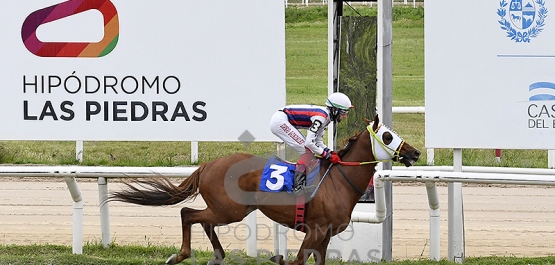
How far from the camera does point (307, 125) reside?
Result: 7184 mm

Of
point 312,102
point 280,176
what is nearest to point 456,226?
point 280,176

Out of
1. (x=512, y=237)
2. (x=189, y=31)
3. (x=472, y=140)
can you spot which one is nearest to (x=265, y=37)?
(x=189, y=31)

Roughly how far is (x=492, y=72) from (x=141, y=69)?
2.72 m

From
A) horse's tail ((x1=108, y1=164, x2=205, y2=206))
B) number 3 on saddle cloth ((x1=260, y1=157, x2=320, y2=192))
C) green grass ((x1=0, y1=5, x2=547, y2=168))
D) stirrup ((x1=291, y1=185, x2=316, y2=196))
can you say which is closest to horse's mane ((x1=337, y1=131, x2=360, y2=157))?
number 3 on saddle cloth ((x1=260, y1=157, x2=320, y2=192))

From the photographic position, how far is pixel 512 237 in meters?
9.04

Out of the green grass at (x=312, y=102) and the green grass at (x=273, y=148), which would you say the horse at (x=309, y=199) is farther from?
the green grass at (x=312, y=102)

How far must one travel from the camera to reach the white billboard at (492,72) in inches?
290

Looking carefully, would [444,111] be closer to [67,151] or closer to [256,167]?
[256,167]

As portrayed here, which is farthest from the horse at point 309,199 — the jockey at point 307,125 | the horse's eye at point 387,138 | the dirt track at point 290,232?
the dirt track at point 290,232

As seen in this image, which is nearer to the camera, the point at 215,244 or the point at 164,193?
the point at 215,244

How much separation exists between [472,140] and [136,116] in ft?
8.64

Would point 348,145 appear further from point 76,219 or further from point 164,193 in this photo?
point 76,219

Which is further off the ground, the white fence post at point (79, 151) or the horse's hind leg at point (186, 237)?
the white fence post at point (79, 151)

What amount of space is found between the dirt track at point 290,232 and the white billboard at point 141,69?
1041mm
